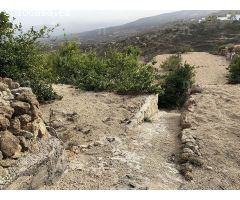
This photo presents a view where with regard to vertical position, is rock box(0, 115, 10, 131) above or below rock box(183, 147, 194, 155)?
above

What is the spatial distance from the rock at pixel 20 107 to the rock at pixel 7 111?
165 mm

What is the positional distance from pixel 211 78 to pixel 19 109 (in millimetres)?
16921

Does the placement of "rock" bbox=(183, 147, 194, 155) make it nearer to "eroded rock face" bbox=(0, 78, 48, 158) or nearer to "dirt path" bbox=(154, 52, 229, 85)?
"eroded rock face" bbox=(0, 78, 48, 158)

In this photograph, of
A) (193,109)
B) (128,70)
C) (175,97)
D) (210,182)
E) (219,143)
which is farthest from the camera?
(175,97)

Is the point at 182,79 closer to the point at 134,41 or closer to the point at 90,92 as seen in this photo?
the point at 90,92

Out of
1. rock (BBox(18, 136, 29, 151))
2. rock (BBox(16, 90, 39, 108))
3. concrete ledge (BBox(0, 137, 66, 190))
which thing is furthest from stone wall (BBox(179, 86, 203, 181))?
rock (BBox(16, 90, 39, 108))

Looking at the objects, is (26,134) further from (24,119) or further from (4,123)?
(4,123)

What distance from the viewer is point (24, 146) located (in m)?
5.66

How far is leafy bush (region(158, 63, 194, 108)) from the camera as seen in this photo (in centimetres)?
1507

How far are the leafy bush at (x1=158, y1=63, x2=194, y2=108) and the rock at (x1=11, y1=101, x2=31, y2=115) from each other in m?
9.14

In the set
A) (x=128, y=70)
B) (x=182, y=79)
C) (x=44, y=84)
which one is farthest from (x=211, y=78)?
(x=44, y=84)

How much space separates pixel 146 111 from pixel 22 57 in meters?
4.07

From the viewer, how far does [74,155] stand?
7316 mm

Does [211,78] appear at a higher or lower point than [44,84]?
lower
